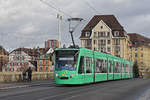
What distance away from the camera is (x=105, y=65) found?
3209 cm

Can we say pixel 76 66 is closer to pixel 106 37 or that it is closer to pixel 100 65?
pixel 100 65

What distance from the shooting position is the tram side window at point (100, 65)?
1126 inches

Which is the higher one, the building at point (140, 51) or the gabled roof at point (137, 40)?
the gabled roof at point (137, 40)

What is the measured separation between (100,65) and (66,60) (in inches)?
283

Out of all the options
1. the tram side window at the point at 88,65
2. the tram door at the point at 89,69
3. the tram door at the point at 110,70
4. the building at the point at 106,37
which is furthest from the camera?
the building at the point at 106,37

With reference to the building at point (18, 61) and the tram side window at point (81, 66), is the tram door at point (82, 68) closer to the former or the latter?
the tram side window at point (81, 66)

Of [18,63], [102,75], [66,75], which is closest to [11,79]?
[102,75]

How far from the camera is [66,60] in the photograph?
23.4 meters

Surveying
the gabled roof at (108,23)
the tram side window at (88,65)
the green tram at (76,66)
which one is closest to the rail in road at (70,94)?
the green tram at (76,66)

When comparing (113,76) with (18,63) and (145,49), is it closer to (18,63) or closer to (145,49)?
(18,63)

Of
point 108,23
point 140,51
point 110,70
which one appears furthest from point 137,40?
point 110,70

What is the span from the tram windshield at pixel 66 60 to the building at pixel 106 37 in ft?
238

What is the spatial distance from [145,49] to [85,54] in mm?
112322

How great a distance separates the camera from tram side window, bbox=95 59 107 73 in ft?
93.8
